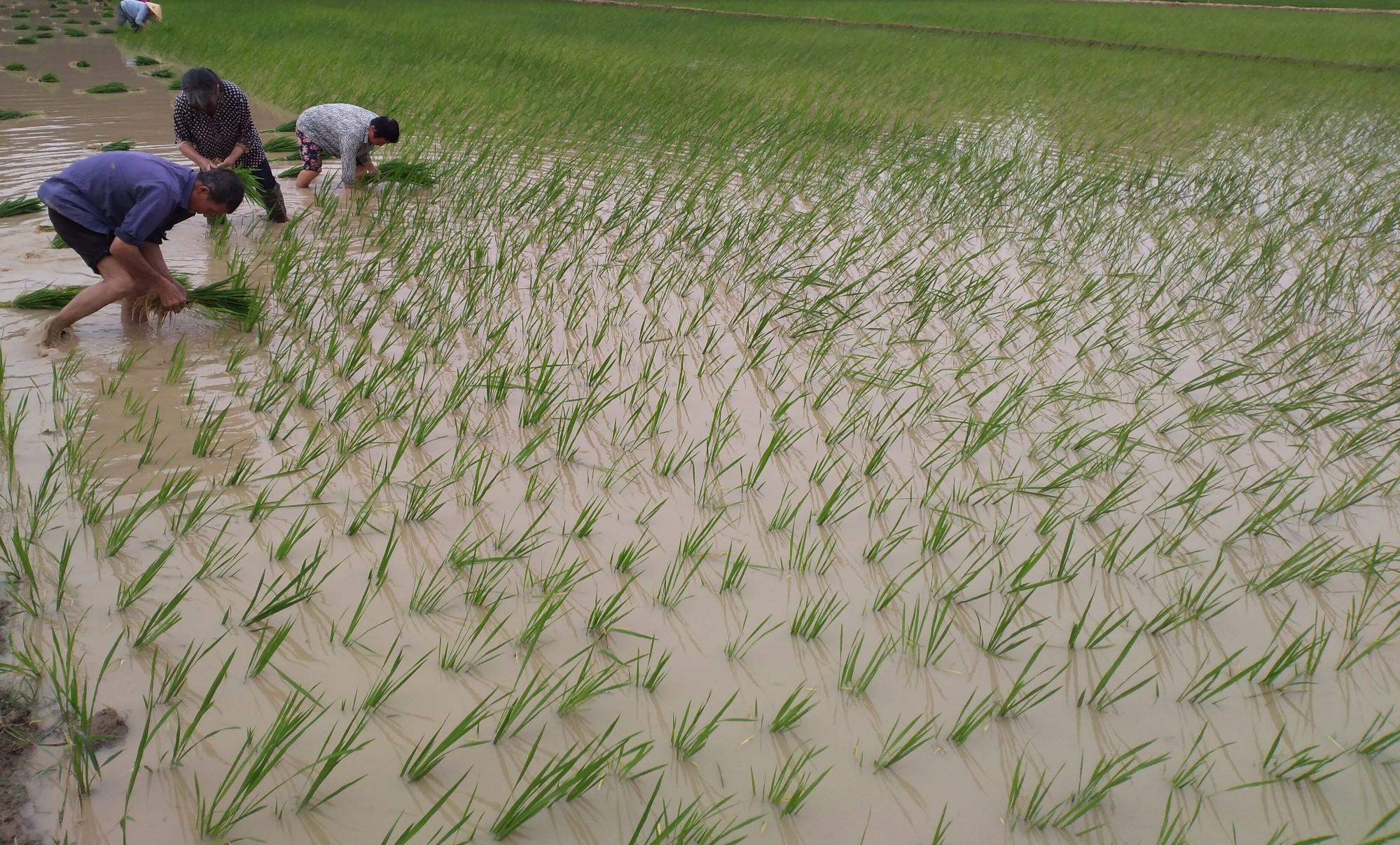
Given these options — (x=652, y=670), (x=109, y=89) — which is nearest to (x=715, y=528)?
(x=652, y=670)

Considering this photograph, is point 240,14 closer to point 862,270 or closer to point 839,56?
point 839,56

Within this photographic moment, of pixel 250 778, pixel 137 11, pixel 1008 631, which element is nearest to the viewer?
pixel 250 778

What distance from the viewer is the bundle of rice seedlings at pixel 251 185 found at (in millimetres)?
4062

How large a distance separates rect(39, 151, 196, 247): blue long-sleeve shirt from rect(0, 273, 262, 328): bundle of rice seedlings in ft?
0.74

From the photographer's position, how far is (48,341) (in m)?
2.85

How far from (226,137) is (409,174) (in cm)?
83

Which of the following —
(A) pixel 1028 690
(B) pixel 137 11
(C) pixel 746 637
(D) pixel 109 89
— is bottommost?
(B) pixel 137 11

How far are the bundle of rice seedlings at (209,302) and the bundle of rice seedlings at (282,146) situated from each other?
2697 millimetres

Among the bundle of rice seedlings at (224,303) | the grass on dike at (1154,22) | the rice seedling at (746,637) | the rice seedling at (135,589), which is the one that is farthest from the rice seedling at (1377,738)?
the grass on dike at (1154,22)

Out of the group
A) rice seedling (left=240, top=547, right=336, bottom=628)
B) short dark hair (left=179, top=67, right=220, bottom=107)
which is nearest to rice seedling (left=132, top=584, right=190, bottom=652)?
rice seedling (left=240, top=547, right=336, bottom=628)

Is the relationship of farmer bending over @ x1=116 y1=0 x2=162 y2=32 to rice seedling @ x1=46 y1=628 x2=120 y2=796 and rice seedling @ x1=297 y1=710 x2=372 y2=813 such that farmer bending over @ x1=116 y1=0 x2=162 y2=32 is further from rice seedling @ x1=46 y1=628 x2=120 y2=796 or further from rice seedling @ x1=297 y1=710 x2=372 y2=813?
rice seedling @ x1=297 y1=710 x2=372 y2=813

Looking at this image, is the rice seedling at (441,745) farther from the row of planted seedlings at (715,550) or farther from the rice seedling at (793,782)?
the rice seedling at (793,782)

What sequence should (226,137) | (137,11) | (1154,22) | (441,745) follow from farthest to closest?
(1154,22) → (137,11) → (226,137) → (441,745)

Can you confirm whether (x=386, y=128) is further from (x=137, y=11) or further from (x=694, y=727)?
(x=137, y=11)
